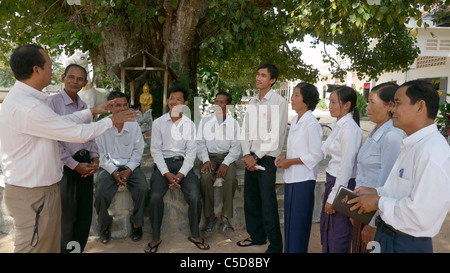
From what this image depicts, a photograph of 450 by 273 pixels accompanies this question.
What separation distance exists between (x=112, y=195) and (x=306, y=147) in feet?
7.38

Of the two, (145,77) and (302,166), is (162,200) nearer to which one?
(302,166)

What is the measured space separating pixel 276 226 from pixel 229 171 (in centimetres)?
91

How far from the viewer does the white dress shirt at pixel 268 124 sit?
3389mm

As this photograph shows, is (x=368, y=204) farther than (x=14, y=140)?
No

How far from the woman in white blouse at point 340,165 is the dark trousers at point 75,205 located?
2394mm

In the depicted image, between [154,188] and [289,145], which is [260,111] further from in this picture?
[154,188]

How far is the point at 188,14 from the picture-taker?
5.56 m

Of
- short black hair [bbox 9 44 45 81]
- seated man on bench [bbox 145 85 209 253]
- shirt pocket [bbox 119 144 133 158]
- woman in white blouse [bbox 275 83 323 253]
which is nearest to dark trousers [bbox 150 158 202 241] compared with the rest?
seated man on bench [bbox 145 85 209 253]

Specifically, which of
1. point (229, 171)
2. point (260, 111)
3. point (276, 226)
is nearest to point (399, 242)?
point (276, 226)

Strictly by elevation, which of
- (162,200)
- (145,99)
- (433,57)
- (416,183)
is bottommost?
(162,200)

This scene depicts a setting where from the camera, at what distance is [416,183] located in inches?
63.2

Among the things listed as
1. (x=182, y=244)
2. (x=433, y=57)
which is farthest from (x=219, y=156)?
(x=433, y=57)

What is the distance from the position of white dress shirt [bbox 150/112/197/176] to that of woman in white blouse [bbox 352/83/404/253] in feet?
6.82

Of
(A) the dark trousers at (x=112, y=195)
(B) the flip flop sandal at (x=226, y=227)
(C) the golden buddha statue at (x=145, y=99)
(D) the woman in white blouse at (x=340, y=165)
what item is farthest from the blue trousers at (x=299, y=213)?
(C) the golden buddha statue at (x=145, y=99)
